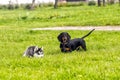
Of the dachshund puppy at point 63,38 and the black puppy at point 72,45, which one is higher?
the dachshund puppy at point 63,38

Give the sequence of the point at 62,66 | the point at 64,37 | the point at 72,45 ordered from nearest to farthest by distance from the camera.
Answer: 1. the point at 62,66
2. the point at 64,37
3. the point at 72,45

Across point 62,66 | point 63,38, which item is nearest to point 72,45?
point 63,38

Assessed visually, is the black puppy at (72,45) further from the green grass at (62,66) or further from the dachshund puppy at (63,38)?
the green grass at (62,66)

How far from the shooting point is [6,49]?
46.1 ft

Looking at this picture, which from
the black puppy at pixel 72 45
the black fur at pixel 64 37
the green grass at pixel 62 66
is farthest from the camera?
the black puppy at pixel 72 45

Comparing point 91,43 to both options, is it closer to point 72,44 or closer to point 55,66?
point 72,44

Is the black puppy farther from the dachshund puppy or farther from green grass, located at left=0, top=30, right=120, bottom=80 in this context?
green grass, located at left=0, top=30, right=120, bottom=80

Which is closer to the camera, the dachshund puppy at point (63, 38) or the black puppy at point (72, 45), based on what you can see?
the dachshund puppy at point (63, 38)

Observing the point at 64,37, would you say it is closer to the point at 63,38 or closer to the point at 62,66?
the point at 63,38

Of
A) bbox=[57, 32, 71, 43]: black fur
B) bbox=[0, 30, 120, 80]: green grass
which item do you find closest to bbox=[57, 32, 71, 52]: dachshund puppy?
bbox=[57, 32, 71, 43]: black fur

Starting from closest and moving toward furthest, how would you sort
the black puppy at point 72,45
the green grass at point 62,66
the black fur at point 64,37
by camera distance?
the green grass at point 62,66, the black fur at point 64,37, the black puppy at point 72,45

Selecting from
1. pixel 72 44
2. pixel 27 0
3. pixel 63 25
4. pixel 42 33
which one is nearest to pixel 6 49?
pixel 72 44

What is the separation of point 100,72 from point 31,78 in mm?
1332

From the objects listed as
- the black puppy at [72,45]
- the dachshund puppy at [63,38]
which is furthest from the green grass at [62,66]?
the dachshund puppy at [63,38]
